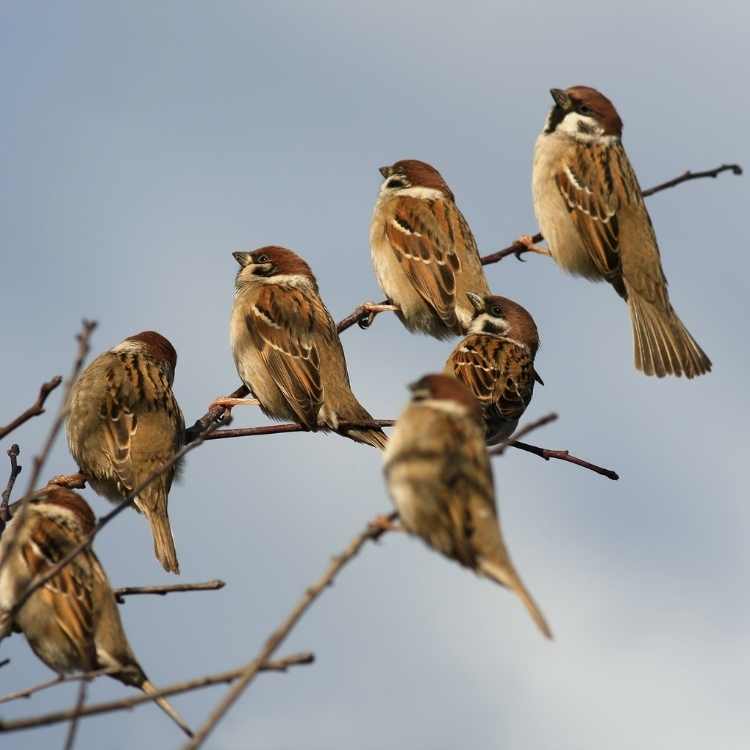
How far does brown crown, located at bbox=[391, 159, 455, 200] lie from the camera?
8078mm

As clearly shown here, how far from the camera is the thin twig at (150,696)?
2342 millimetres

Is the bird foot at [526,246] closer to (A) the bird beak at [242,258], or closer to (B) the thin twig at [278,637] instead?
(A) the bird beak at [242,258]

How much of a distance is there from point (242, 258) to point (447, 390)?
4277 mm

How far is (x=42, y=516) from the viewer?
5.53 metres

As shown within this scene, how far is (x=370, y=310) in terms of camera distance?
7.72 metres

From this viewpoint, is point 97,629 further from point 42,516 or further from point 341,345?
point 341,345

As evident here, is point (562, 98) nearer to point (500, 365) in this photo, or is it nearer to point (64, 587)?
point (500, 365)

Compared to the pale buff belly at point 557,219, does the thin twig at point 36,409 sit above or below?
below

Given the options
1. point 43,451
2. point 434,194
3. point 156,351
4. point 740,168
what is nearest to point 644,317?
point 434,194

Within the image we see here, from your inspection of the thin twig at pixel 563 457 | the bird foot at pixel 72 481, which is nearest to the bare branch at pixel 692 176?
the thin twig at pixel 563 457

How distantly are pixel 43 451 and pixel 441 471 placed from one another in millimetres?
1193

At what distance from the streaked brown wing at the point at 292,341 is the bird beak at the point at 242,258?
1.37 feet

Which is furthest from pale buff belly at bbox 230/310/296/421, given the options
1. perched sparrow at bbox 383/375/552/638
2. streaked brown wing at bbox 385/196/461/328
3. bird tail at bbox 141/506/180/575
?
perched sparrow at bbox 383/375/552/638

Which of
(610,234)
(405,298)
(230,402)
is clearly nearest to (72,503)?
(230,402)
